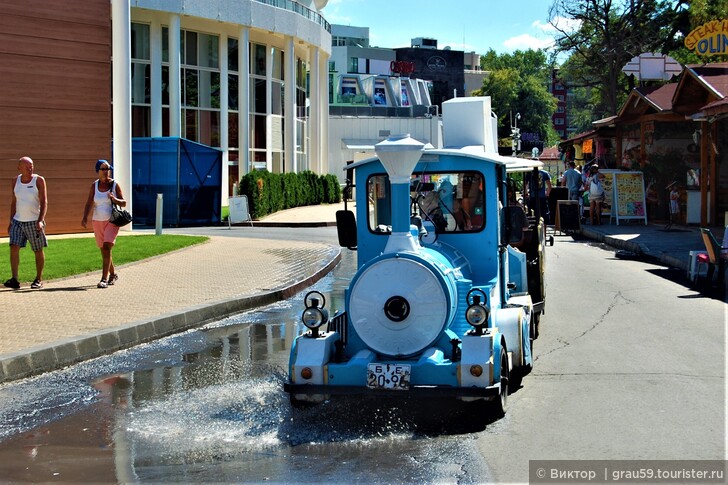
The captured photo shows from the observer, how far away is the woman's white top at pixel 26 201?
12.7 m

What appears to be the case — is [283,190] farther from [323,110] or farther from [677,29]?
[677,29]

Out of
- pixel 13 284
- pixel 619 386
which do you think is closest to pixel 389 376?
pixel 619 386

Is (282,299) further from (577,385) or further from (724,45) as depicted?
(724,45)

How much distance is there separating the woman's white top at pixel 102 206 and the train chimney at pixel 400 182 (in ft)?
23.5

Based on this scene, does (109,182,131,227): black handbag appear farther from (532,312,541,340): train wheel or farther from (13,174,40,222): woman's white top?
(532,312,541,340): train wheel

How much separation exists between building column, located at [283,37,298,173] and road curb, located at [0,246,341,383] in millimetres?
32009

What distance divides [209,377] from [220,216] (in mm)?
23634

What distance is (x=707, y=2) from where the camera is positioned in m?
38.8

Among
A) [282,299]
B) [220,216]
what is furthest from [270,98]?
[282,299]

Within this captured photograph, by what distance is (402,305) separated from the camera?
6770 millimetres

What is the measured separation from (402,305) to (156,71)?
33616 mm

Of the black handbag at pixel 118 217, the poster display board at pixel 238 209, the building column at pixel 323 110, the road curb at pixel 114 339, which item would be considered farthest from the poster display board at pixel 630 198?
the building column at pixel 323 110

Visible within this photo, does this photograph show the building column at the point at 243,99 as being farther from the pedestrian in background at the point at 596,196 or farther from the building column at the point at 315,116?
the pedestrian in background at the point at 596,196

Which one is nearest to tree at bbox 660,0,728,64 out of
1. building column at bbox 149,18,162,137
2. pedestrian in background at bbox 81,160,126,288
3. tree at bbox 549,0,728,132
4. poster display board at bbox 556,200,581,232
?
tree at bbox 549,0,728,132
